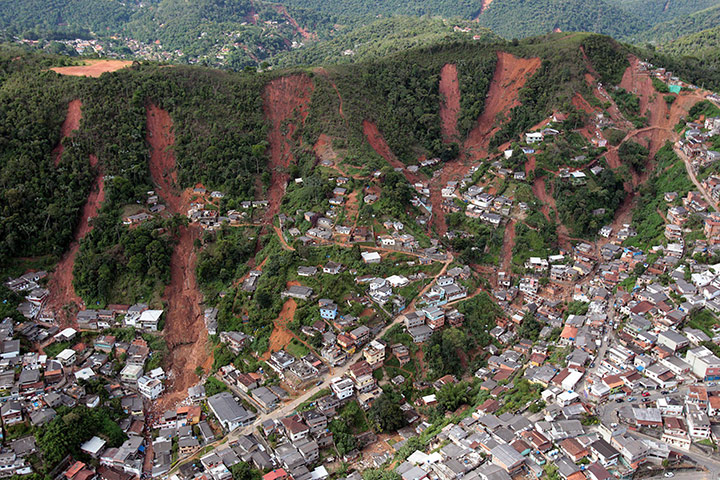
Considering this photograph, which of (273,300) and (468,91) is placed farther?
(468,91)

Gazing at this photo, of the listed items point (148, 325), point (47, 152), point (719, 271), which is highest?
point (47, 152)

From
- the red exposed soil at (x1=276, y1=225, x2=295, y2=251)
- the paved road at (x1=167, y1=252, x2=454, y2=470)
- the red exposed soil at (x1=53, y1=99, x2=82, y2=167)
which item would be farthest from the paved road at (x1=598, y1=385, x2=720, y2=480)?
the red exposed soil at (x1=53, y1=99, x2=82, y2=167)

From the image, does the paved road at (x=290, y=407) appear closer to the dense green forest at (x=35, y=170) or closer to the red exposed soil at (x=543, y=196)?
the red exposed soil at (x=543, y=196)

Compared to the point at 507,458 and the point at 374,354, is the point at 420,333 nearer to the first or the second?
the point at 374,354

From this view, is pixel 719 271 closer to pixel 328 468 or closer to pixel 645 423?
pixel 645 423

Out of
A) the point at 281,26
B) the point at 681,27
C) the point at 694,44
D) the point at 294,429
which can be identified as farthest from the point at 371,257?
the point at 681,27

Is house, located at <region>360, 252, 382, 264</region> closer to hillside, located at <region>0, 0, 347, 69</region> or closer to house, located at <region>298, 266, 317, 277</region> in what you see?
house, located at <region>298, 266, 317, 277</region>

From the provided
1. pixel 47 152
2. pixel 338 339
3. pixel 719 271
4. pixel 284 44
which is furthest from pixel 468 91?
pixel 284 44
